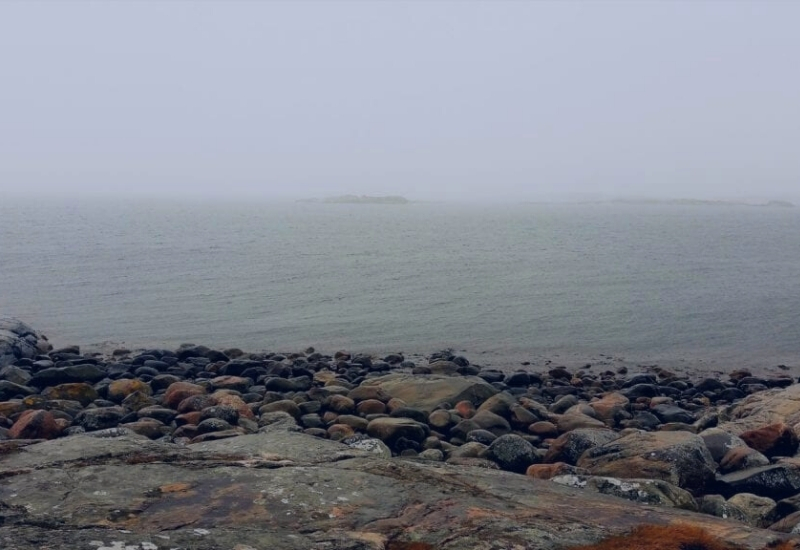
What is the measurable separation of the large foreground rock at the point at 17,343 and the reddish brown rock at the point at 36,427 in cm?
812

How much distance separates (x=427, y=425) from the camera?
11.6m

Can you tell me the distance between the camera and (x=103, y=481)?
18.5ft

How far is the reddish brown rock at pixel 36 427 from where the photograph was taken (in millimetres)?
9977

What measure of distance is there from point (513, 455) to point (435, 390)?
4426 mm

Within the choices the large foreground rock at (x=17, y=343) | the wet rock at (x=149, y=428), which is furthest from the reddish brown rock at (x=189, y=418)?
the large foreground rock at (x=17, y=343)

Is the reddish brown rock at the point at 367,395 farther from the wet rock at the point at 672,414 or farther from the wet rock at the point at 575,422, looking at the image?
the wet rock at the point at 672,414

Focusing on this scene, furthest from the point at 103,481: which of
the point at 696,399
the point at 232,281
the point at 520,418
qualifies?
the point at 232,281

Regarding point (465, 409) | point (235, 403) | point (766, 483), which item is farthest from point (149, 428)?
point (766, 483)

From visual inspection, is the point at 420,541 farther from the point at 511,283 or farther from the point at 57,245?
the point at 57,245

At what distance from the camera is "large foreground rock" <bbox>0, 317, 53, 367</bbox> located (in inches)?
700

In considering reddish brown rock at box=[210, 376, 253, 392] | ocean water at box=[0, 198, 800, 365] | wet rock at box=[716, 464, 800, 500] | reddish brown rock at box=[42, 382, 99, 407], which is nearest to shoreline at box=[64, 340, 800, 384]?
ocean water at box=[0, 198, 800, 365]

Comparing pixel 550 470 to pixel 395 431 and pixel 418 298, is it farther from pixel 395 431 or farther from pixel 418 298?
pixel 418 298

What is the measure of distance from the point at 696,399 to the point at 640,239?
55.0 m

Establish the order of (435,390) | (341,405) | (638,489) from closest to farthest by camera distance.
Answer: (638,489) → (341,405) → (435,390)
